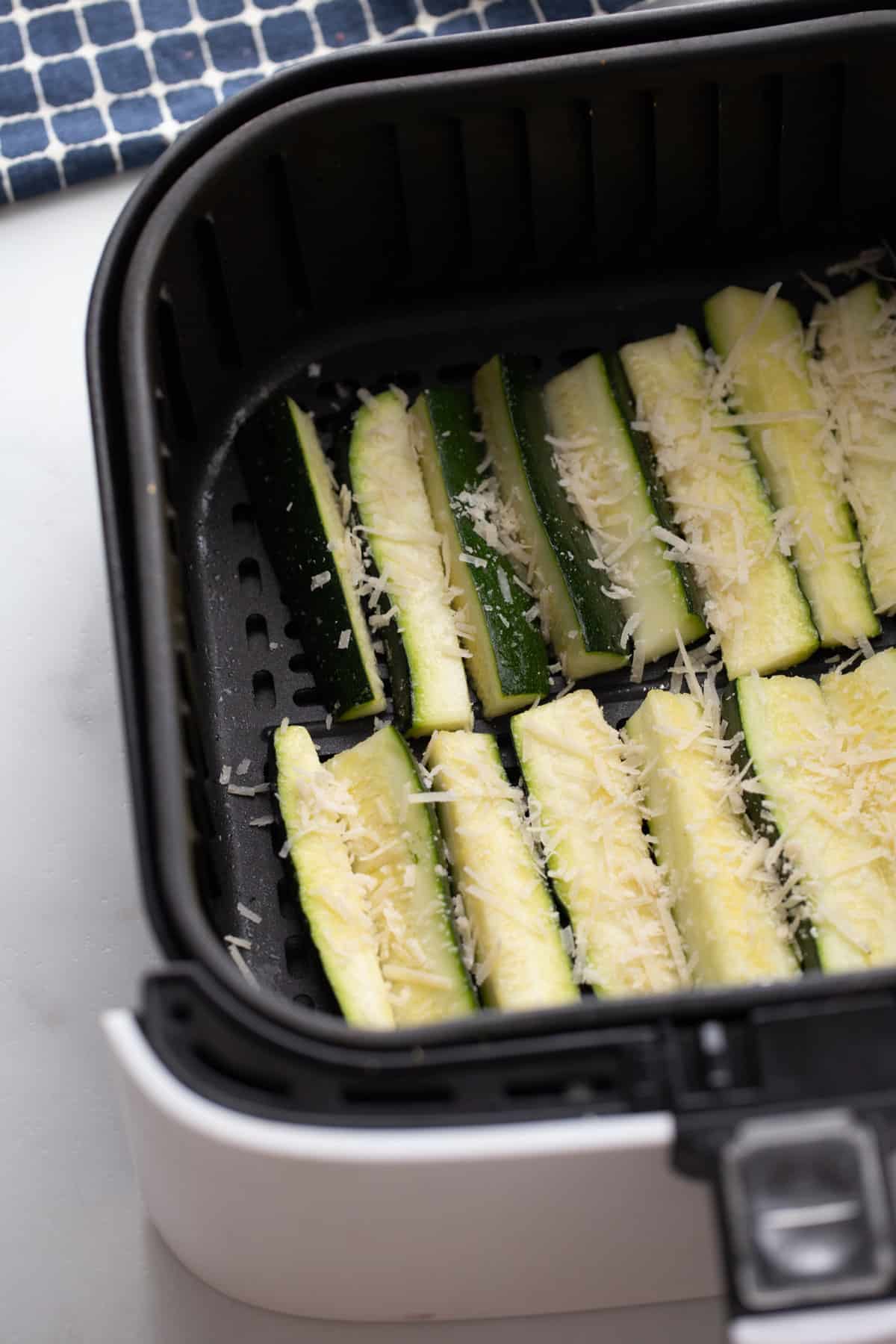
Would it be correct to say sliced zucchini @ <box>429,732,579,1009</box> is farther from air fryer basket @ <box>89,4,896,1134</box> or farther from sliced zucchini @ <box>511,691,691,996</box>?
air fryer basket @ <box>89,4,896,1134</box>

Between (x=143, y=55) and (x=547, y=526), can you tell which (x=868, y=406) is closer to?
(x=547, y=526)

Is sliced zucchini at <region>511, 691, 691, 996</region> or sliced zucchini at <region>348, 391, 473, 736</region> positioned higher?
sliced zucchini at <region>348, 391, 473, 736</region>

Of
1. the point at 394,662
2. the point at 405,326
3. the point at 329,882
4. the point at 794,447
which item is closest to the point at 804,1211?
the point at 329,882

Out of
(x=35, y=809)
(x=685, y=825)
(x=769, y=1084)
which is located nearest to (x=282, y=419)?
(x=35, y=809)

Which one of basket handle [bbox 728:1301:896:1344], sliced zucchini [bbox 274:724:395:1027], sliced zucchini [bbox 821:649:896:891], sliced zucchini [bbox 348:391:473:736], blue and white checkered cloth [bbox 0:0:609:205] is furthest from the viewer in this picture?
blue and white checkered cloth [bbox 0:0:609:205]

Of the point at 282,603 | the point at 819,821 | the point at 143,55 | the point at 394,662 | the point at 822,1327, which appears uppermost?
the point at 143,55

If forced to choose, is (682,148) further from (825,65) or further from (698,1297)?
(698,1297)

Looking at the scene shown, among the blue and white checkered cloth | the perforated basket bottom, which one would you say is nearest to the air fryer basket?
the perforated basket bottom
